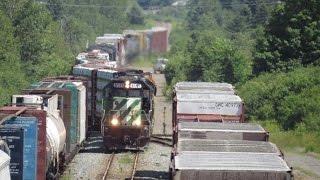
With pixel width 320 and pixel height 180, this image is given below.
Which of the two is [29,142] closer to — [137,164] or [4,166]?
[4,166]

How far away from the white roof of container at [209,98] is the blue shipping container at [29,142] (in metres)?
5.91

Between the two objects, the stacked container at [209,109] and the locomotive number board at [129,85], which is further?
the locomotive number board at [129,85]

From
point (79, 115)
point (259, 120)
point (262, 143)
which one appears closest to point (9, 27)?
point (259, 120)

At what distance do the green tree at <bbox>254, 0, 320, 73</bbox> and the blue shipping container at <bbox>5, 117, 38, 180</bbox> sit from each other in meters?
26.5

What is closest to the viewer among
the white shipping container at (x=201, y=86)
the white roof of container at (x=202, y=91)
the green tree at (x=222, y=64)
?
the white roof of container at (x=202, y=91)

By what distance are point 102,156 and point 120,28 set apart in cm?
8072

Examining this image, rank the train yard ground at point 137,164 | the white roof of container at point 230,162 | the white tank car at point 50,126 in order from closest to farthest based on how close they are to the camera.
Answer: the white roof of container at point 230,162, the white tank car at point 50,126, the train yard ground at point 137,164

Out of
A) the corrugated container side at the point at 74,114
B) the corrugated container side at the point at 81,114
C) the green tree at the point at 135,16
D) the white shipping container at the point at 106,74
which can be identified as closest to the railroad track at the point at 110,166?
the corrugated container side at the point at 81,114

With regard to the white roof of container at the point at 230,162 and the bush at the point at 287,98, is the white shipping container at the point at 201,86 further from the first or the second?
the white roof of container at the point at 230,162

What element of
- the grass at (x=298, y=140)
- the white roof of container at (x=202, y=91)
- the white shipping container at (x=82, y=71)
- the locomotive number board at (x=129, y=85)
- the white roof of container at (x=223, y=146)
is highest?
the white roof of container at (x=223, y=146)

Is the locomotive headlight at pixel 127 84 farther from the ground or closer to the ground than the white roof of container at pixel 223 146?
closer to the ground

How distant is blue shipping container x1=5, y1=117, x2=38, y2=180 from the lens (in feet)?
51.2

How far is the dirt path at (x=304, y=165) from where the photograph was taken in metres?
21.9

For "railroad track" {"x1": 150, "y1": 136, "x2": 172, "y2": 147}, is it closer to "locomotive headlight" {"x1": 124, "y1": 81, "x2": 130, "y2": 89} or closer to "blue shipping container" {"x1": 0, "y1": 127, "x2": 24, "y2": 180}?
"locomotive headlight" {"x1": 124, "y1": 81, "x2": 130, "y2": 89}
